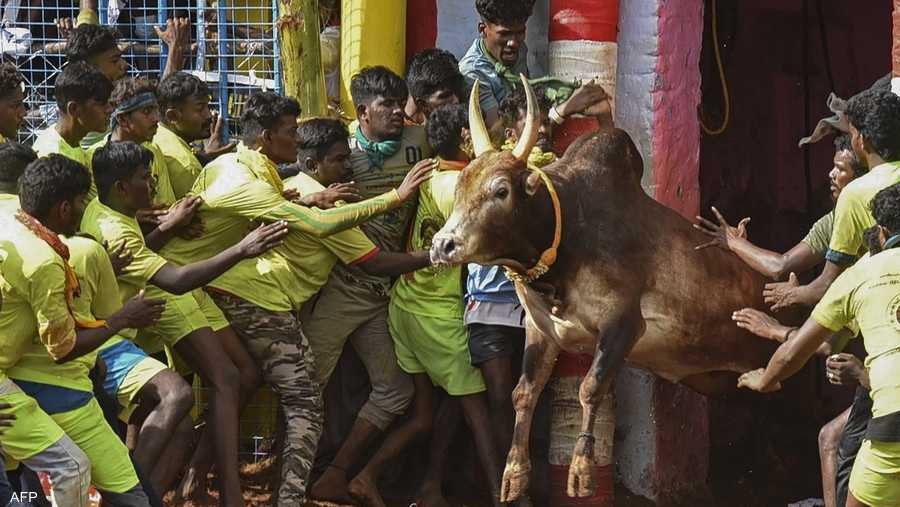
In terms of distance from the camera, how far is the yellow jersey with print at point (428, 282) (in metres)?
9.16

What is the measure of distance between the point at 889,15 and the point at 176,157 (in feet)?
17.2

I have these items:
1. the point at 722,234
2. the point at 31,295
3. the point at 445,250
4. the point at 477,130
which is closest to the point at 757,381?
the point at 722,234

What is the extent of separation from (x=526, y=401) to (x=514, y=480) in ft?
1.28

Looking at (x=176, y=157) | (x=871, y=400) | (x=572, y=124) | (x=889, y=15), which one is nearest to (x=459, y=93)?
(x=572, y=124)

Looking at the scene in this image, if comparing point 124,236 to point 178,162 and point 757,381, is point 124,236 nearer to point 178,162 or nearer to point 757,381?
point 178,162

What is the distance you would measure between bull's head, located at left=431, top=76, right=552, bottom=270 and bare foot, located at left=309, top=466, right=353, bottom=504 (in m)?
2.03

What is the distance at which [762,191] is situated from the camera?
11727 mm

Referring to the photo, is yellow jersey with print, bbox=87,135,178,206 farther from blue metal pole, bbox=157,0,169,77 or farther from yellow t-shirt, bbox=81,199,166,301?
blue metal pole, bbox=157,0,169,77

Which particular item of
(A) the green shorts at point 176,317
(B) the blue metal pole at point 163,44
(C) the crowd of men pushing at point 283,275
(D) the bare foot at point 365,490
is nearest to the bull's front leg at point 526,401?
(C) the crowd of men pushing at point 283,275

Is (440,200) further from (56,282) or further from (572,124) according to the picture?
(56,282)

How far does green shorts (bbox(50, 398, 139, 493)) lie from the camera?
7516 mm

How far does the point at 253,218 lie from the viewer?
8789 millimetres

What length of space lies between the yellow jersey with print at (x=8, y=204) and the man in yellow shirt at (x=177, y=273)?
37 cm

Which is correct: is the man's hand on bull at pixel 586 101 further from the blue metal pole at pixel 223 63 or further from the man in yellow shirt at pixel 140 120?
the blue metal pole at pixel 223 63
